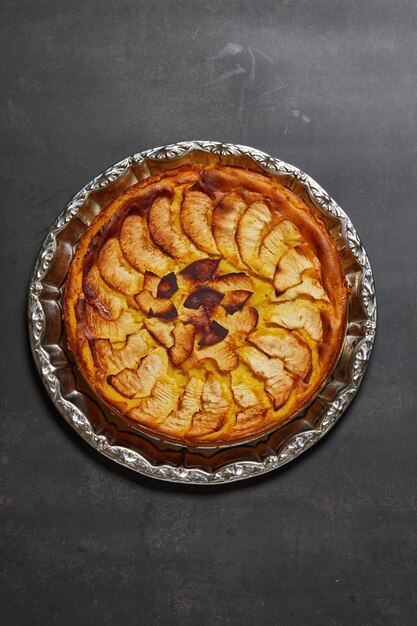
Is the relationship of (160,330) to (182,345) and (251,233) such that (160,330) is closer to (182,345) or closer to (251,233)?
(182,345)

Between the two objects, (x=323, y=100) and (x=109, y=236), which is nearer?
(x=109, y=236)

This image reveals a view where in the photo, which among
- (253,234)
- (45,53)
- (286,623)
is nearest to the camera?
(253,234)

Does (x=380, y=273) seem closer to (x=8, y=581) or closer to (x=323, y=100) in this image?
(x=323, y=100)

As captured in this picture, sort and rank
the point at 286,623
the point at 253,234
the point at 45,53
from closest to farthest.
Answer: the point at 253,234 → the point at 286,623 → the point at 45,53

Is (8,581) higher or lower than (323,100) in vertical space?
lower

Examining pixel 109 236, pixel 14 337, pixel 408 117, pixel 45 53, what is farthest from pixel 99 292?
pixel 408 117

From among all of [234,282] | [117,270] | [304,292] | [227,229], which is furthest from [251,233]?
[117,270]

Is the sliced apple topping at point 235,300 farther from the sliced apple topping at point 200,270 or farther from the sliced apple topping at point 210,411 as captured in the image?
the sliced apple topping at point 210,411
